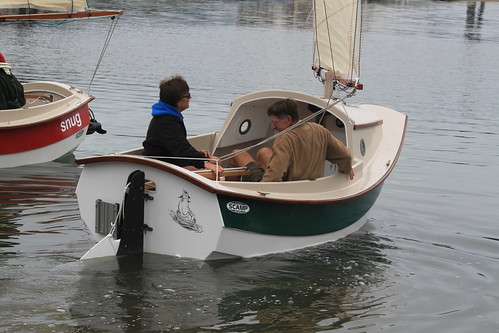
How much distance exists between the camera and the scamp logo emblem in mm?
7449

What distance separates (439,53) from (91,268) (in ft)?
85.2

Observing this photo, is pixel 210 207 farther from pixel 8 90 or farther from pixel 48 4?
pixel 48 4

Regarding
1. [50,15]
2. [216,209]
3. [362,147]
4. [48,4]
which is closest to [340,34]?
Result: [362,147]

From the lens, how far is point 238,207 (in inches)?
295

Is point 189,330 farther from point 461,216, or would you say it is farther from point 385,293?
point 461,216

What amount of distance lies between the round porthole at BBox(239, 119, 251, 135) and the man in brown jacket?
4.42 feet

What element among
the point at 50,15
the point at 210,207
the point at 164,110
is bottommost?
the point at 210,207

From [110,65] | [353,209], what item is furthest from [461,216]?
[110,65]

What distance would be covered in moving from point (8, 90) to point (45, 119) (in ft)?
2.00

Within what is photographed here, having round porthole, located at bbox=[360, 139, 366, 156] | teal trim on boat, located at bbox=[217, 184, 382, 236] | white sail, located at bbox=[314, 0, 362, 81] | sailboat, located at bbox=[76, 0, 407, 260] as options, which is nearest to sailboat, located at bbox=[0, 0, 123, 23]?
white sail, located at bbox=[314, 0, 362, 81]

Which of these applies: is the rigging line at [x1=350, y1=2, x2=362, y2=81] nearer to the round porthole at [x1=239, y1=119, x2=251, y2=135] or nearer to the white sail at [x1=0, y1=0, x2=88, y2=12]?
the round porthole at [x1=239, y1=119, x2=251, y2=135]

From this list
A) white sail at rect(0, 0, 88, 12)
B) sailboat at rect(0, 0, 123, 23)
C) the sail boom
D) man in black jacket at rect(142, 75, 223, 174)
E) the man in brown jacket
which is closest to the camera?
man in black jacket at rect(142, 75, 223, 174)

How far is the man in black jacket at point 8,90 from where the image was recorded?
11.7 meters

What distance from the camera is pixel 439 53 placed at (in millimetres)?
31859
